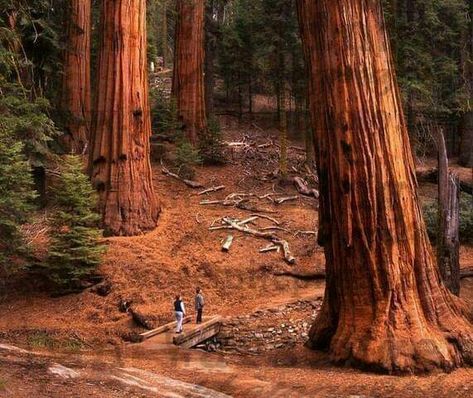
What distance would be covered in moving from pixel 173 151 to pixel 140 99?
21.0 ft

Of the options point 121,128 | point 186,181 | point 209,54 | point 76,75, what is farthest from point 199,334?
point 209,54

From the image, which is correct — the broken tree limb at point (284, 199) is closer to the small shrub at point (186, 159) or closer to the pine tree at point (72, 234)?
the small shrub at point (186, 159)

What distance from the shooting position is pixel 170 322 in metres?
13.4

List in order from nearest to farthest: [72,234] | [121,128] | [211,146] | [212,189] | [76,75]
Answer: [72,234]
[121,128]
[212,189]
[76,75]
[211,146]

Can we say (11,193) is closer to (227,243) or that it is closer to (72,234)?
(72,234)

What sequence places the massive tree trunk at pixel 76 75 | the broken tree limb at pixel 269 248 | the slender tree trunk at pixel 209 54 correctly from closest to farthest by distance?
the broken tree limb at pixel 269 248 → the massive tree trunk at pixel 76 75 → the slender tree trunk at pixel 209 54

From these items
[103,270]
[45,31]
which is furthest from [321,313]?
[45,31]

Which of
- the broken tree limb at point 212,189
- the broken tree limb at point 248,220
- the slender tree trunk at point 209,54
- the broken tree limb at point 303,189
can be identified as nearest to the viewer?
the broken tree limb at point 248,220

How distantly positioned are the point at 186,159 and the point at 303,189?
467 cm

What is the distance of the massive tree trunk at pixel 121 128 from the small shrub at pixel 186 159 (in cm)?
421

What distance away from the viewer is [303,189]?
2203 cm

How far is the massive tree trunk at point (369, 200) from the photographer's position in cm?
786

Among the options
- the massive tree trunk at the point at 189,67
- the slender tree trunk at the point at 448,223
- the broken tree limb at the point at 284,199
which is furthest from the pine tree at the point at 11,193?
the massive tree trunk at the point at 189,67

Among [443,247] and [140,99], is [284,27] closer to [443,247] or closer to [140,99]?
[140,99]
